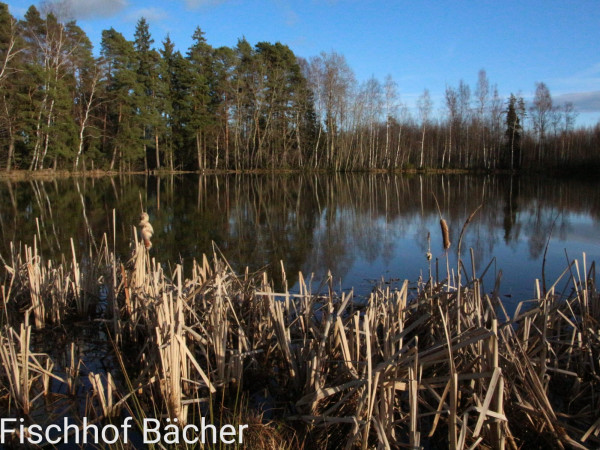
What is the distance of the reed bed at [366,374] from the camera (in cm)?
254

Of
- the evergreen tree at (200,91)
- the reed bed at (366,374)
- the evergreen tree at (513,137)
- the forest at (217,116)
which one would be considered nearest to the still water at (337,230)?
the reed bed at (366,374)

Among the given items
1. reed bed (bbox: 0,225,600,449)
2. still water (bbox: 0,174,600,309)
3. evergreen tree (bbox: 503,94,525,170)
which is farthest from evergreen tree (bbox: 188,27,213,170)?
reed bed (bbox: 0,225,600,449)

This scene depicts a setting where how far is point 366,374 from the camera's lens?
2641 mm

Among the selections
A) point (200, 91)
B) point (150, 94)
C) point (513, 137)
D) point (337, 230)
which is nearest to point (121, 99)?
point (150, 94)

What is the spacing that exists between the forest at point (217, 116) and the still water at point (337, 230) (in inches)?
555

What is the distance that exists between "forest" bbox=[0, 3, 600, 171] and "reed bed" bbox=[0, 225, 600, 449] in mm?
34541

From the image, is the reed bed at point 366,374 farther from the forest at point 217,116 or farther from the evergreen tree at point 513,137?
the evergreen tree at point 513,137

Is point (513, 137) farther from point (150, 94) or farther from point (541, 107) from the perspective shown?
point (150, 94)

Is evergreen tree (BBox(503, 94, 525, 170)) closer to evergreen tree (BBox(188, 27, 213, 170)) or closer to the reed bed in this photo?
evergreen tree (BBox(188, 27, 213, 170))

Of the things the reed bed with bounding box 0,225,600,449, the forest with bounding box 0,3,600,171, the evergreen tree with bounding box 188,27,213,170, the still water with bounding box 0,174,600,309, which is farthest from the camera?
the evergreen tree with bounding box 188,27,213,170

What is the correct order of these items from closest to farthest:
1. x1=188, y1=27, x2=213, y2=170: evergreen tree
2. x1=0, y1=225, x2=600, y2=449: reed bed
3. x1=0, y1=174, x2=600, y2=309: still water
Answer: x1=0, y1=225, x2=600, y2=449: reed bed → x1=0, y1=174, x2=600, y2=309: still water → x1=188, y1=27, x2=213, y2=170: evergreen tree

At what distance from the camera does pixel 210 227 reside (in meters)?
13.8

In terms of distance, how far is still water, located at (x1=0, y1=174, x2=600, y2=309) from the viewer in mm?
8773

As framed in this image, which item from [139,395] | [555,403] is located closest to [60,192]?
[139,395]
